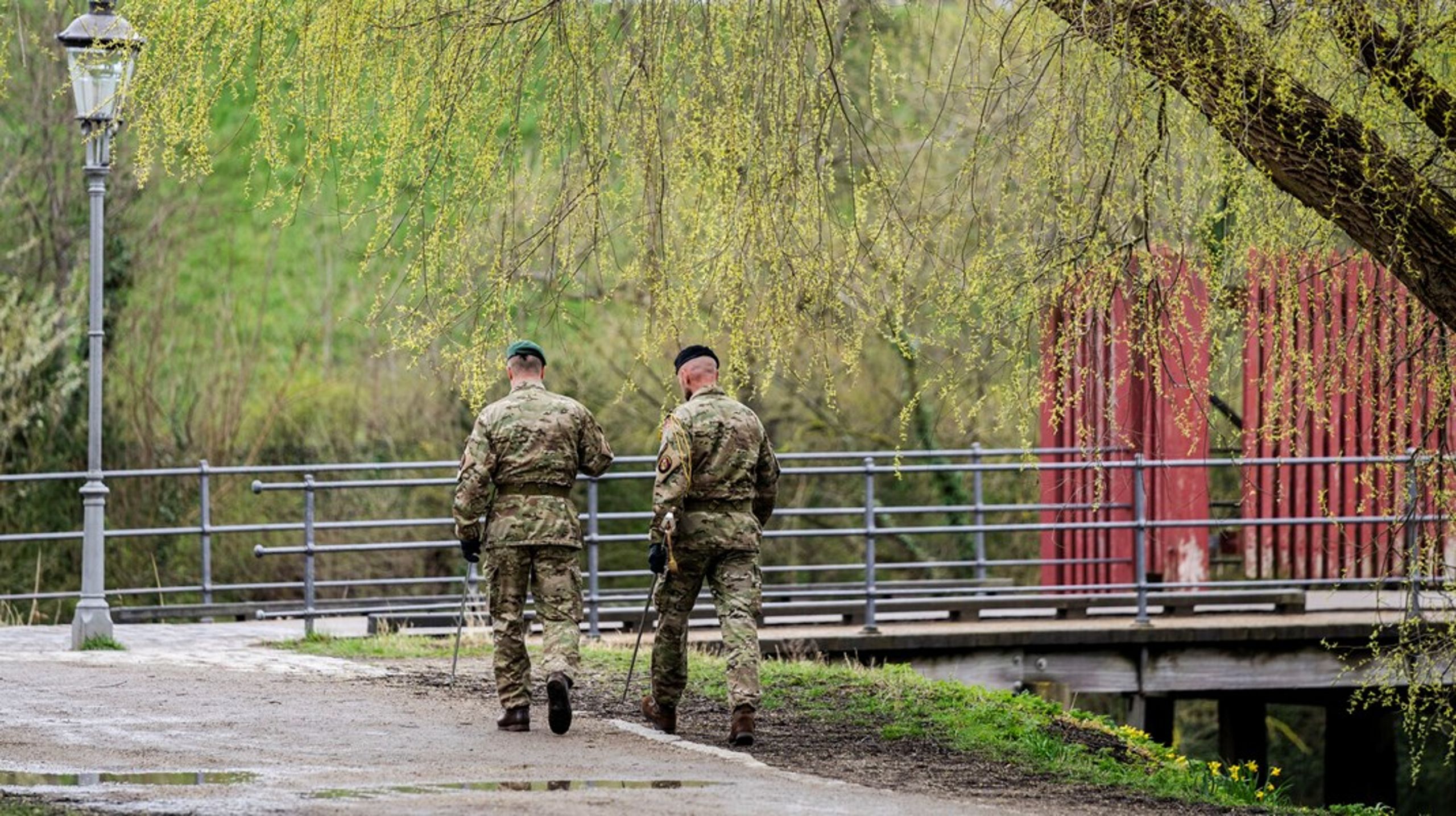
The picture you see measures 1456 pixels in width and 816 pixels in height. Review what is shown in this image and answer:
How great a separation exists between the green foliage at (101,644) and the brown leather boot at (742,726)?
5.52m

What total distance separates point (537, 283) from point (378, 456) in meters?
10.9

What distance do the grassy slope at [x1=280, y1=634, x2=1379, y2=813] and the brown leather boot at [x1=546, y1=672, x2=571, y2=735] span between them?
178 centimetres

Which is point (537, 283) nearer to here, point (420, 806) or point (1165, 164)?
point (1165, 164)

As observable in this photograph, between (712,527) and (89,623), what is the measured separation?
5692 mm

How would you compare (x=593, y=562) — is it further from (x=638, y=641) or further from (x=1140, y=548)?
(x=1140, y=548)

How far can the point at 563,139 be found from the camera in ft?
30.5

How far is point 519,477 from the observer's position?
10039mm

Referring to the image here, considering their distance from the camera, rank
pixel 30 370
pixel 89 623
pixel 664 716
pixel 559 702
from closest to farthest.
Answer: pixel 559 702 < pixel 664 716 < pixel 89 623 < pixel 30 370

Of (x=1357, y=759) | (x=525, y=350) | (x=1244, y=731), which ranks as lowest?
(x=1357, y=759)

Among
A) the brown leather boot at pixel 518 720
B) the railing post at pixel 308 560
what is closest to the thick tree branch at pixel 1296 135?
the brown leather boot at pixel 518 720

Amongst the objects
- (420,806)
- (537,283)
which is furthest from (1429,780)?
(420,806)

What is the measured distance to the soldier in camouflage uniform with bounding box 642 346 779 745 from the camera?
32.4 feet

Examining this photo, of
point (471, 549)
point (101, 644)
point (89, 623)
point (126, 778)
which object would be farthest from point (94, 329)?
point (126, 778)

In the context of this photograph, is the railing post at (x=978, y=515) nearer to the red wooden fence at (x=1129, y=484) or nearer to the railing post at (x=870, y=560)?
the red wooden fence at (x=1129, y=484)
